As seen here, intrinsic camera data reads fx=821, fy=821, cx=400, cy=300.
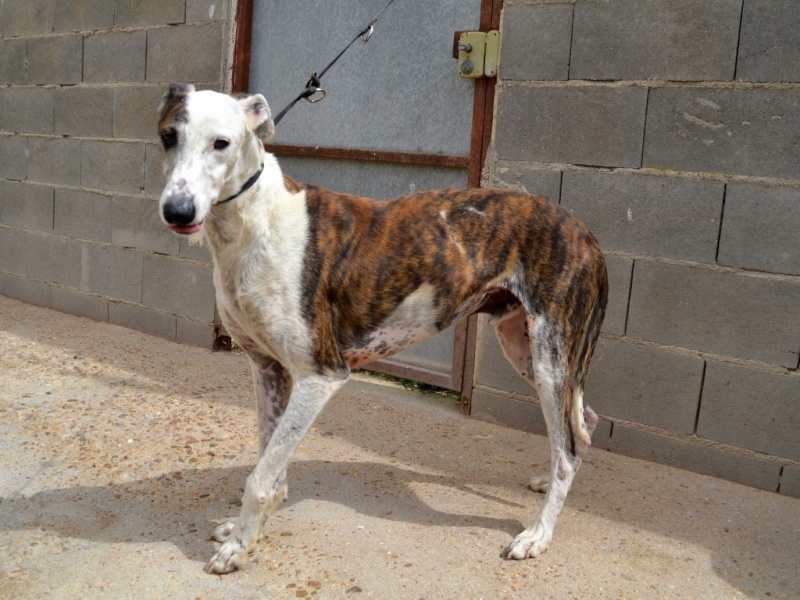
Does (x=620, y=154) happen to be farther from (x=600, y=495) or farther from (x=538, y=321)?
(x=600, y=495)

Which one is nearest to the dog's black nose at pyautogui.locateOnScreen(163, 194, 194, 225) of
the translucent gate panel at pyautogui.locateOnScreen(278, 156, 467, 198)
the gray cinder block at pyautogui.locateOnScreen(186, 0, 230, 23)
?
the translucent gate panel at pyautogui.locateOnScreen(278, 156, 467, 198)

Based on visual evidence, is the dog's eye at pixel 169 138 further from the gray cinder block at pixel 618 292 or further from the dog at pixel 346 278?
the gray cinder block at pixel 618 292

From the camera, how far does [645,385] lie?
4.00 m

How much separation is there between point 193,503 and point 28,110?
486cm

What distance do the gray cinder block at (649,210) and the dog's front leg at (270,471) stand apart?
6.02 feet

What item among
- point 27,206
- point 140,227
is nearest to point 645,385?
point 140,227

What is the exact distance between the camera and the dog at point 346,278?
2.79 meters

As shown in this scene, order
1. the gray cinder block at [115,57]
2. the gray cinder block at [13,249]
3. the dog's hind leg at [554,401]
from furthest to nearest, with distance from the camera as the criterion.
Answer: the gray cinder block at [13,249] < the gray cinder block at [115,57] < the dog's hind leg at [554,401]

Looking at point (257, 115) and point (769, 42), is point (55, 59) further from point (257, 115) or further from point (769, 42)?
point (769, 42)

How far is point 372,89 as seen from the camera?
16.5 feet

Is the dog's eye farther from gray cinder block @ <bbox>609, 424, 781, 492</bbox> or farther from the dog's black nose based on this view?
gray cinder block @ <bbox>609, 424, 781, 492</bbox>

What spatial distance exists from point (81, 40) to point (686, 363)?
5.08 metres

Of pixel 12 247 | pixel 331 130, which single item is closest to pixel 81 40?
pixel 12 247

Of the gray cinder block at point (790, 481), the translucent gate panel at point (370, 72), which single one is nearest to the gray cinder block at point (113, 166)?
the translucent gate panel at point (370, 72)
